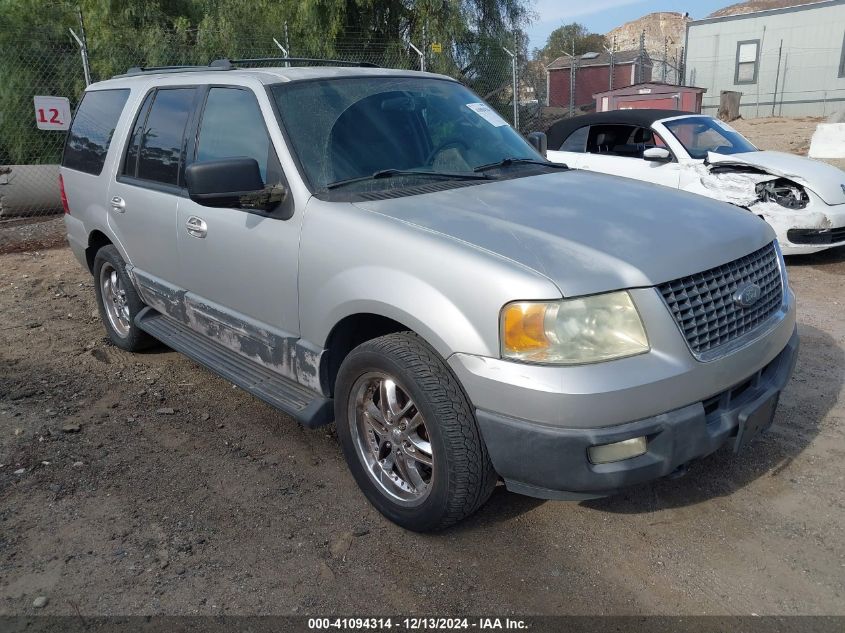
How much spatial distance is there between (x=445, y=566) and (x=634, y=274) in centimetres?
139

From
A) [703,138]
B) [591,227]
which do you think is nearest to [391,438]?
[591,227]

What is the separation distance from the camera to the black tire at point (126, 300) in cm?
504

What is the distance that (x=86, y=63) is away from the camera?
9602 millimetres

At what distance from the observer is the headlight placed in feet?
8.21

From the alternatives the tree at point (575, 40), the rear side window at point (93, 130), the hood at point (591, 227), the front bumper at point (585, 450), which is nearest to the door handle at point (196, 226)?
the hood at point (591, 227)

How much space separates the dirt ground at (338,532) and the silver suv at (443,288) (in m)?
0.30

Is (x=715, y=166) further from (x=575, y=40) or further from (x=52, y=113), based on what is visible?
(x=575, y=40)

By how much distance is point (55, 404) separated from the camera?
4605 millimetres

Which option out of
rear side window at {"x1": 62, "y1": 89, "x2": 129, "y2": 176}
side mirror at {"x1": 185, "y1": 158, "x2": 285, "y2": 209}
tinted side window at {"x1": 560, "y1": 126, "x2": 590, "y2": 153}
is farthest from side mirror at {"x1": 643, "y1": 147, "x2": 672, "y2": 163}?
side mirror at {"x1": 185, "y1": 158, "x2": 285, "y2": 209}

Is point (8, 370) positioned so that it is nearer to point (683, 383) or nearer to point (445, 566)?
point (445, 566)

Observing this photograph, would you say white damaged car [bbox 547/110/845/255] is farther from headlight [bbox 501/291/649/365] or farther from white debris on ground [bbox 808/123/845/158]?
white debris on ground [bbox 808/123/845/158]

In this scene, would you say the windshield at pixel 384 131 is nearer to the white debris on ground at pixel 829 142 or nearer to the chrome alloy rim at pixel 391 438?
the chrome alloy rim at pixel 391 438

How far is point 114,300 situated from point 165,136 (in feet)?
5.62

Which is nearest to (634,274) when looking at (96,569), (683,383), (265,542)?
(683,383)
